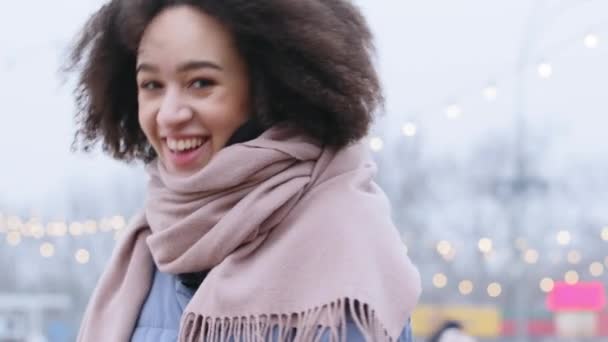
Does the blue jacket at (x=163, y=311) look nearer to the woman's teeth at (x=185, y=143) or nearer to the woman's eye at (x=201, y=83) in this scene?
the woman's teeth at (x=185, y=143)

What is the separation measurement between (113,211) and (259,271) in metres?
17.5

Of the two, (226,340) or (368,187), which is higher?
(368,187)

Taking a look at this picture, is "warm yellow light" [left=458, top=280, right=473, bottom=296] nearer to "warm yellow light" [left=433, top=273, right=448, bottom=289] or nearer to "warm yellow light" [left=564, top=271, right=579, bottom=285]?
"warm yellow light" [left=433, top=273, right=448, bottom=289]

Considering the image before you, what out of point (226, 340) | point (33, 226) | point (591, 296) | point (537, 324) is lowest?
point (537, 324)

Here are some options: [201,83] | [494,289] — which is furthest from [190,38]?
[494,289]

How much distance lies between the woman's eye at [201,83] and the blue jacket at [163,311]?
41 centimetres

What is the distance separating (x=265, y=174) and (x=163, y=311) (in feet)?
1.23

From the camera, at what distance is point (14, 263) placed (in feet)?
73.6

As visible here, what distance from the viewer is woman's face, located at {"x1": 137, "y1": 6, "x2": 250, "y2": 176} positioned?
114 inches

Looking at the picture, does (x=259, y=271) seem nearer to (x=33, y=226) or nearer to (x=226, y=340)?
(x=226, y=340)

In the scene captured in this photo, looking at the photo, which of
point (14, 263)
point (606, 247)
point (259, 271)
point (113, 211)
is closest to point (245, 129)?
point (259, 271)

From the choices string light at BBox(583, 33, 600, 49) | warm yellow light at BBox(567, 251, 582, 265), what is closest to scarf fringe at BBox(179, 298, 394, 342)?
string light at BBox(583, 33, 600, 49)

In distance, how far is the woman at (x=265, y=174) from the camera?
2.83 m

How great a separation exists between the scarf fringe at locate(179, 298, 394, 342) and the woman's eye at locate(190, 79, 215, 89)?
1.46ft
